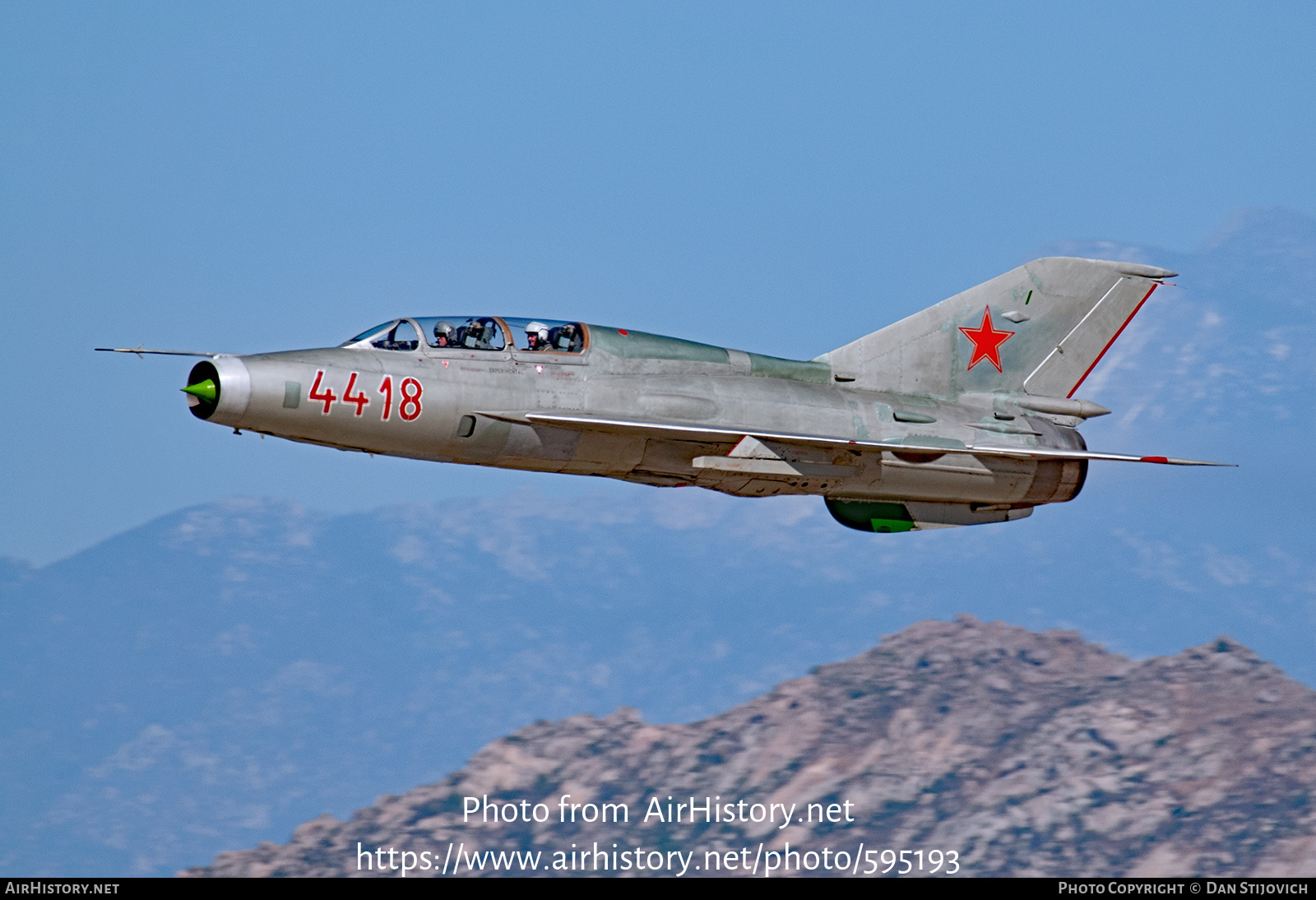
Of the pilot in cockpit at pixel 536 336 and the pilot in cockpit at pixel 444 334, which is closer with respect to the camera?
the pilot in cockpit at pixel 444 334

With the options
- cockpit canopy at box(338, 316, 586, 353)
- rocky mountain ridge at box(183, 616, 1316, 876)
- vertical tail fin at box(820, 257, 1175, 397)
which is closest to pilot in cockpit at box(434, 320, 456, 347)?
cockpit canopy at box(338, 316, 586, 353)

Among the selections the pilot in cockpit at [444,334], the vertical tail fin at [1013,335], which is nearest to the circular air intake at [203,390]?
the pilot in cockpit at [444,334]

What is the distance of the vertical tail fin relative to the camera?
26.7m

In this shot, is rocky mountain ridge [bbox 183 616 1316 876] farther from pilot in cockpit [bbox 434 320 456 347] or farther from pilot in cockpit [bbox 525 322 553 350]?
pilot in cockpit [bbox 434 320 456 347]

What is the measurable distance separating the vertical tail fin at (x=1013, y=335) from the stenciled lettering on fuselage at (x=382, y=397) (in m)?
7.09

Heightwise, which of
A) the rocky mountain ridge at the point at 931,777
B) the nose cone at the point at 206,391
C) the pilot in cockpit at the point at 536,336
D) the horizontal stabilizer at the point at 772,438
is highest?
the pilot in cockpit at the point at 536,336

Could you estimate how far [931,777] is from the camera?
154250mm

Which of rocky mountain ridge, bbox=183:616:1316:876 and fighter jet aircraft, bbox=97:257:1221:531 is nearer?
fighter jet aircraft, bbox=97:257:1221:531

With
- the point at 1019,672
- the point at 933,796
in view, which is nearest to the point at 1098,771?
the point at 933,796

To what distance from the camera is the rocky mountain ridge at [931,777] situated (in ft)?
441

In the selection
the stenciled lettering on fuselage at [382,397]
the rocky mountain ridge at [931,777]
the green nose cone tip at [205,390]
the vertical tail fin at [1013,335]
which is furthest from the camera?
the rocky mountain ridge at [931,777]

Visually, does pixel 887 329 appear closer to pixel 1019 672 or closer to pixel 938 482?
pixel 938 482

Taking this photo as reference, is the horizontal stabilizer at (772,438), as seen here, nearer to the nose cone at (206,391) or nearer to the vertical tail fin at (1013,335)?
the vertical tail fin at (1013,335)

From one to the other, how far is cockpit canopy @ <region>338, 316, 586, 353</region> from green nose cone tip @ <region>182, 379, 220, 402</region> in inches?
78.9
